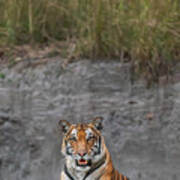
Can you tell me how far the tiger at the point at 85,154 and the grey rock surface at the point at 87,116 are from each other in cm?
142

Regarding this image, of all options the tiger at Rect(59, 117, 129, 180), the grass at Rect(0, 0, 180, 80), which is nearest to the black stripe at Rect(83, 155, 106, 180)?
the tiger at Rect(59, 117, 129, 180)

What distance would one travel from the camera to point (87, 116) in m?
5.48

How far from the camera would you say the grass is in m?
5.34

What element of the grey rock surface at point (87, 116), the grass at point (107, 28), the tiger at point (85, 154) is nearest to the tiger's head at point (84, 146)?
the tiger at point (85, 154)

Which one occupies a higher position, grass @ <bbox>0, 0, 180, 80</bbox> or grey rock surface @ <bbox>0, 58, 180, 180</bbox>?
grass @ <bbox>0, 0, 180, 80</bbox>

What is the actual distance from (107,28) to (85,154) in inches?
86.7

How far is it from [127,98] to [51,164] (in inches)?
44.7

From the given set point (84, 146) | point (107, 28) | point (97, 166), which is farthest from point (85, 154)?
point (107, 28)

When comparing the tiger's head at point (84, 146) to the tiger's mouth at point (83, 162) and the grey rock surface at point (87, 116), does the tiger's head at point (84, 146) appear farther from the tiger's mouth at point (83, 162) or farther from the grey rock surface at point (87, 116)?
the grey rock surface at point (87, 116)

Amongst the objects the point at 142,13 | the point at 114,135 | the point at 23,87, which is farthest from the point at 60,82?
the point at 142,13

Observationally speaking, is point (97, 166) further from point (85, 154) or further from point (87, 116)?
point (87, 116)

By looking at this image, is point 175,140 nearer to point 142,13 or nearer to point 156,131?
point 156,131

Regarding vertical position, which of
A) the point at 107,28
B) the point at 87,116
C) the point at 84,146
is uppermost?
the point at 107,28

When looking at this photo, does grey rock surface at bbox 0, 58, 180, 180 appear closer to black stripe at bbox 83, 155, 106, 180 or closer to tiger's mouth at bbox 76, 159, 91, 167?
black stripe at bbox 83, 155, 106, 180
